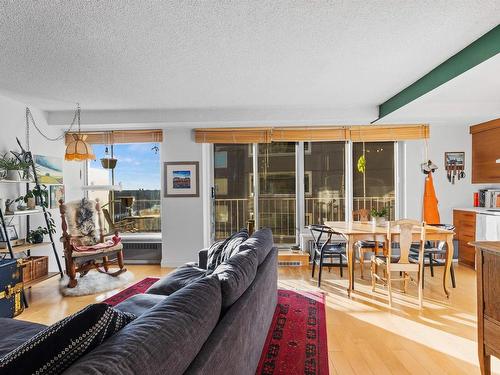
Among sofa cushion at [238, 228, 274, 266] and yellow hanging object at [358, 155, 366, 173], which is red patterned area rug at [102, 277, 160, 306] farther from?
yellow hanging object at [358, 155, 366, 173]

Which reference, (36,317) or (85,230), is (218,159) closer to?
(85,230)

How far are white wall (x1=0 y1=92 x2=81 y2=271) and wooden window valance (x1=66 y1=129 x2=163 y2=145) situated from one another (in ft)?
1.70

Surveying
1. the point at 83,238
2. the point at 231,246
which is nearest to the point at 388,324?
the point at 231,246

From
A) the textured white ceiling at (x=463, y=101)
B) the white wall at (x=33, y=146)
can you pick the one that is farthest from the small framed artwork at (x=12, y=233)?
the textured white ceiling at (x=463, y=101)

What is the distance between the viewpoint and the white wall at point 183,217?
5422 millimetres

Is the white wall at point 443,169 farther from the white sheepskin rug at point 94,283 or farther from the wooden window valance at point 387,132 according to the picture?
the white sheepskin rug at point 94,283

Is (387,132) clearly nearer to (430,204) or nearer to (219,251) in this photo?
(430,204)

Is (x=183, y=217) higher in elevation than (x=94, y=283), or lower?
higher

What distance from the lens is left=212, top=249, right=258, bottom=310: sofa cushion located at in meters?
1.61

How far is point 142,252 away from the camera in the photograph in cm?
563

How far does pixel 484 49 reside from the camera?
2.61 metres

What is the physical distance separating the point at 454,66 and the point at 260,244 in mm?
2390

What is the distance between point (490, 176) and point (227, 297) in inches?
201

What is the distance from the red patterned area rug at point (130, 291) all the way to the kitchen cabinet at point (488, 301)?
10.6 ft
